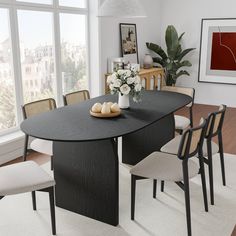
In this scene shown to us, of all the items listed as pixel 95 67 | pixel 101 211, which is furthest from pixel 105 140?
pixel 95 67

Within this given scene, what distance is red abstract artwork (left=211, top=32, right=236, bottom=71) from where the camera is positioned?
20.8ft

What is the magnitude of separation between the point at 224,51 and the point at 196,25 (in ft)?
2.69

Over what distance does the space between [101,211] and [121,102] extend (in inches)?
41.3

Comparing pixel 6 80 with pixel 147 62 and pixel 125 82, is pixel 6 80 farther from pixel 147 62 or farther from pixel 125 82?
pixel 147 62

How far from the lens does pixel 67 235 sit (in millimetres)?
2432

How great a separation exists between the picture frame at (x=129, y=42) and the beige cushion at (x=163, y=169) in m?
3.46

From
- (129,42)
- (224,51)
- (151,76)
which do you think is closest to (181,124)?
(151,76)

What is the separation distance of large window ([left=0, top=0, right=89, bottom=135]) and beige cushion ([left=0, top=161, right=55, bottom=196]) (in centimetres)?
169

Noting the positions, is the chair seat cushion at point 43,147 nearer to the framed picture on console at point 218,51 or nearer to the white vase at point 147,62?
the white vase at point 147,62

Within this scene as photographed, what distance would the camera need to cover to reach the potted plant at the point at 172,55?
649 centimetres

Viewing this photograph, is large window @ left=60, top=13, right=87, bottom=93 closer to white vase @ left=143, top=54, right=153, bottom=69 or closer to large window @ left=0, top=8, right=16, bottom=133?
large window @ left=0, top=8, right=16, bottom=133

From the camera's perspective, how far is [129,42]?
19.5 feet

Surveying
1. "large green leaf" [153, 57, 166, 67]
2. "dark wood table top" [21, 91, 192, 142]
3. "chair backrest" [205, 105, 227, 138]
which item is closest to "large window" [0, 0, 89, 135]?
"dark wood table top" [21, 91, 192, 142]

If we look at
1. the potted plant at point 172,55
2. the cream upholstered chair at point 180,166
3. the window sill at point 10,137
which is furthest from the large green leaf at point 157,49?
the cream upholstered chair at point 180,166
